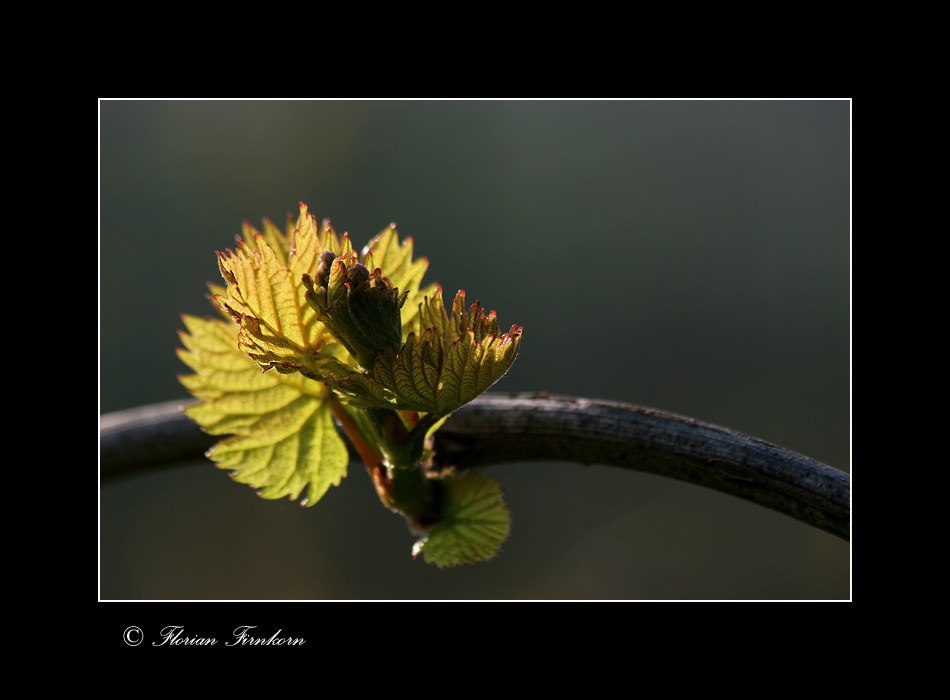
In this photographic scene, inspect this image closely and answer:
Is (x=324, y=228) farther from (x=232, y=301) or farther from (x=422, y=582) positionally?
(x=422, y=582)

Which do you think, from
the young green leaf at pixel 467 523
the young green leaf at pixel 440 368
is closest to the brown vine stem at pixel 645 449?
the young green leaf at pixel 467 523

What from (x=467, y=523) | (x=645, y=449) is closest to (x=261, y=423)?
(x=467, y=523)

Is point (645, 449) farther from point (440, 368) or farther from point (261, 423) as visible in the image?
point (261, 423)

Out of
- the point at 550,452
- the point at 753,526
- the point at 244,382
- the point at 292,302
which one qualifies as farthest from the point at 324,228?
the point at 753,526

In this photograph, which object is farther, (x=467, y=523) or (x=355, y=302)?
(x=467, y=523)

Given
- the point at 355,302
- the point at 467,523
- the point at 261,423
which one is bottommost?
the point at 467,523
